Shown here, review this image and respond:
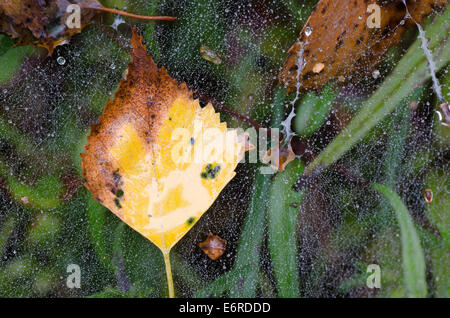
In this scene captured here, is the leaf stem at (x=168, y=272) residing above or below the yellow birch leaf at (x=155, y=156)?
below

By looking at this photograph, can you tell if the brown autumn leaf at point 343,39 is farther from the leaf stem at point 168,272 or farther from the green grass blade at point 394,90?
the leaf stem at point 168,272

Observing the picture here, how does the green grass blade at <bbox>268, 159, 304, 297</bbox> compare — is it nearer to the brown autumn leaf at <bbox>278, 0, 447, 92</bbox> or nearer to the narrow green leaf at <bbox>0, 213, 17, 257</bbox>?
the brown autumn leaf at <bbox>278, 0, 447, 92</bbox>

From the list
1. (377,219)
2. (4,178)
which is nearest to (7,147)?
(4,178)

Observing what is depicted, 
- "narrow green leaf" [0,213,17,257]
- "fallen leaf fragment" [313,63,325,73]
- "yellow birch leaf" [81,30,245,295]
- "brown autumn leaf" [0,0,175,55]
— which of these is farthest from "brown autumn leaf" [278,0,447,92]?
"narrow green leaf" [0,213,17,257]

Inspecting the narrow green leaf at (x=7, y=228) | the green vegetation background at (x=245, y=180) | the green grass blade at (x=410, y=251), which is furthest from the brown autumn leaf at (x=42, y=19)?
the green grass blade at (x=410, y=251)

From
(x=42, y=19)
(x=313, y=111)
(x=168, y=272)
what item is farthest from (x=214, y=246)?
(x=42, y=19)

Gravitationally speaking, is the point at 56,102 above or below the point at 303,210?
above
